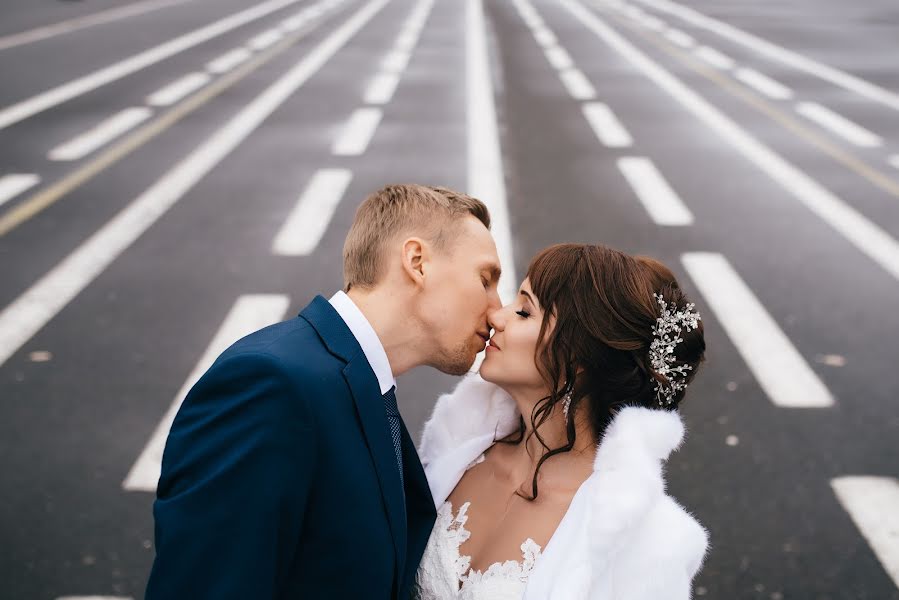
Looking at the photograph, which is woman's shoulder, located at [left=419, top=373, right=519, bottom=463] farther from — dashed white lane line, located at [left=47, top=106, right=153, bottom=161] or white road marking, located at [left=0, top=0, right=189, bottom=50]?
white road marking, located at [left=0, top=0, right=189, bottom=50]

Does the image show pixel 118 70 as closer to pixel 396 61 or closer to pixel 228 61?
pixel 228 61

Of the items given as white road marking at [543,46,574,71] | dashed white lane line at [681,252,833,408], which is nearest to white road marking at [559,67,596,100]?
white road marking at [543,46,574,71]

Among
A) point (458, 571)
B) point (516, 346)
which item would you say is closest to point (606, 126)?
point (516, 346)

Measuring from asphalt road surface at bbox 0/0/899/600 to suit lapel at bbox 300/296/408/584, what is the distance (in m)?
2.29

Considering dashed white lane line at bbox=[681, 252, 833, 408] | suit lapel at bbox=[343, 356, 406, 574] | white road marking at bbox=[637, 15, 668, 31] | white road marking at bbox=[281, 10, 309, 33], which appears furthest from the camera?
white road marking at bbox=[637, 15, 668, 31]

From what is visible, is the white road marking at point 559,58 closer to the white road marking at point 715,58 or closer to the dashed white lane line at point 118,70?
the white road marking at point 715,58

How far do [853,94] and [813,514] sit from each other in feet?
39.4

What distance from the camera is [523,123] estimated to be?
1226 cm

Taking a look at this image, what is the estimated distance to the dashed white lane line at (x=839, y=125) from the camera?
12.1 metres

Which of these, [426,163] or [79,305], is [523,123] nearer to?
[426,163]

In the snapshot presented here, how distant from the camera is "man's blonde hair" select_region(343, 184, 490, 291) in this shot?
2.69 m

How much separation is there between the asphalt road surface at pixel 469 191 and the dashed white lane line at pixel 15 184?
58mm

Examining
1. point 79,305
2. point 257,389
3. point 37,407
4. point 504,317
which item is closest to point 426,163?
point 79,305

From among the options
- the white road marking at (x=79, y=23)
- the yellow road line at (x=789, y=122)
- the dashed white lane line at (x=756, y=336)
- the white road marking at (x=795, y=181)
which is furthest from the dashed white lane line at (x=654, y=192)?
the white road marking at (x=79, y=23)
